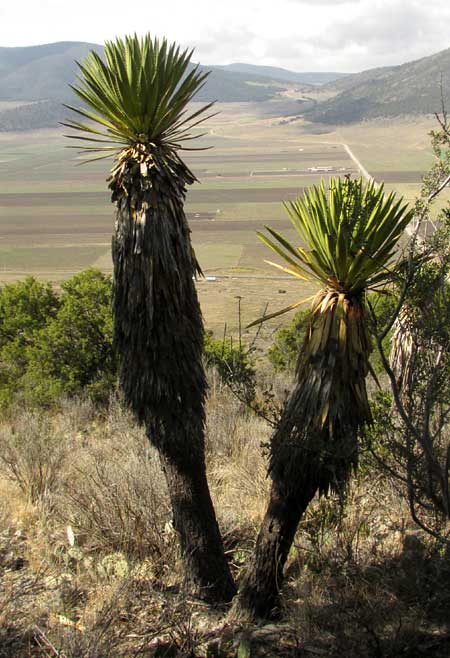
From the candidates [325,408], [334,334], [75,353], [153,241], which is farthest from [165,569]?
[75,353]

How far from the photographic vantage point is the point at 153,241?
4.25 metres

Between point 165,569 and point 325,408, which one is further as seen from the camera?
point 165,569

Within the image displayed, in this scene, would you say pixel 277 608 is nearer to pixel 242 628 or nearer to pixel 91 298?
pixel 242 628

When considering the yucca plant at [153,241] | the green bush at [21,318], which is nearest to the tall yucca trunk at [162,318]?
the yucca plant at [153,241]

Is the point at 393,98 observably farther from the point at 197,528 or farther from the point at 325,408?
the point at 325,408

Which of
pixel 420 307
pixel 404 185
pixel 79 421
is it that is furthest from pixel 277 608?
pixel 404 185

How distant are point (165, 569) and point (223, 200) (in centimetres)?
7341

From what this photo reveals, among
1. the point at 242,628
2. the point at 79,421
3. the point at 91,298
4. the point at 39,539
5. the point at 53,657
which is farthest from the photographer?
the point at 91,298

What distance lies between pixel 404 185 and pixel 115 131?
6586 cm

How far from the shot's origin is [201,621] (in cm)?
495

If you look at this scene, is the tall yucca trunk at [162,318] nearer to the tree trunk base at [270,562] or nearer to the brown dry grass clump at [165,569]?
the tree trunk base at [270,562]

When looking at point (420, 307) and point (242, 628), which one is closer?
point (420, 307)

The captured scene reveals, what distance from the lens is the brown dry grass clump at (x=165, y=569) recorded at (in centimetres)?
421

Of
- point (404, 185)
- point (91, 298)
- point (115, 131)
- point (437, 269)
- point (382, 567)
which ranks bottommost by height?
point (382, 567)
